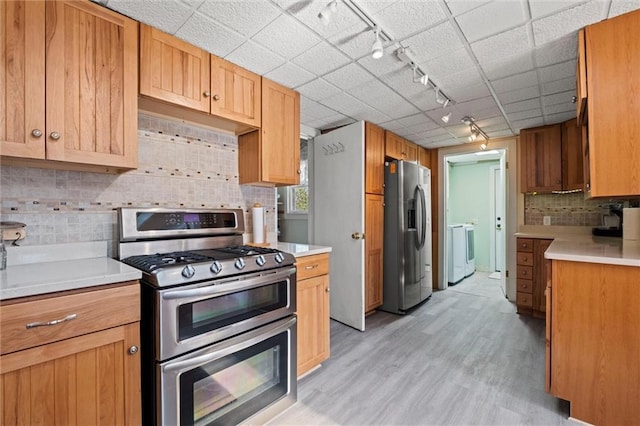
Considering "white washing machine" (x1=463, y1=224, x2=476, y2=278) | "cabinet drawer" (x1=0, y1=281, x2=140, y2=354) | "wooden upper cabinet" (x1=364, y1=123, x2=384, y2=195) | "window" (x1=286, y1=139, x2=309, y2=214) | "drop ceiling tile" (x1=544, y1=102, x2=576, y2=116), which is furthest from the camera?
"white washing machine" (x1=463, y1=224, x2=476, y2=278)

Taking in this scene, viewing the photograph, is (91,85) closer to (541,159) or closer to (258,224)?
(258,224)

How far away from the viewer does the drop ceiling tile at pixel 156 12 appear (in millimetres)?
1527

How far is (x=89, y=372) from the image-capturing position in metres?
1.20

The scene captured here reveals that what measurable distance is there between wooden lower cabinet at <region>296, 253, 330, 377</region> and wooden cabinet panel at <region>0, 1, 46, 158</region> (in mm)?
1560

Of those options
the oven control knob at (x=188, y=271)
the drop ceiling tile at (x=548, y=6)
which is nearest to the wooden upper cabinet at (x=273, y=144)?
the oven control knob at (x=188, y=271)

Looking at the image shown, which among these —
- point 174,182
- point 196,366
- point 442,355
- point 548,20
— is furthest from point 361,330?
point 548,20

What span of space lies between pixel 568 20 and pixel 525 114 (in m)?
1.79

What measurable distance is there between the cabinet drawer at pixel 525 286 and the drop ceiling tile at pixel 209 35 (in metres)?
3.91

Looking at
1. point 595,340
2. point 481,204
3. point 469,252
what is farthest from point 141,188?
point 481,204

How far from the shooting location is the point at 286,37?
5.97 feet

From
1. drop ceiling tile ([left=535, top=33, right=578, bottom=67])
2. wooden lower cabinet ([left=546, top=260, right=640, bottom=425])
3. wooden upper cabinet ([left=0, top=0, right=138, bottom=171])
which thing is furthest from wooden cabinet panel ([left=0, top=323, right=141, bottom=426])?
drop ceiling tile ([left=535, top=33, right=578, bottom=67])

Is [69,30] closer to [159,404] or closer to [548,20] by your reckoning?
[159,404]

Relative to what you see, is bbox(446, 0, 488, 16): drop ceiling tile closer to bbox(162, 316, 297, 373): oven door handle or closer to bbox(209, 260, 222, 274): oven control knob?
bbox(209, 260, 222, 274): oven control knob

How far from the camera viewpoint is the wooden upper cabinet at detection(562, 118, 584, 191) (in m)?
3.39
